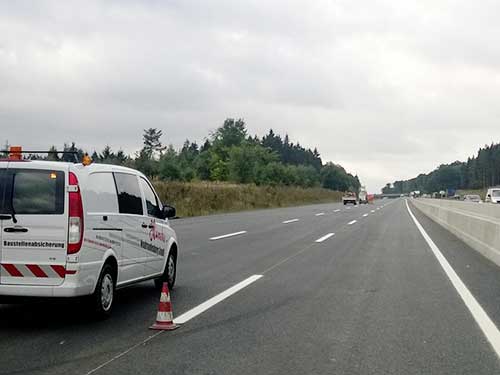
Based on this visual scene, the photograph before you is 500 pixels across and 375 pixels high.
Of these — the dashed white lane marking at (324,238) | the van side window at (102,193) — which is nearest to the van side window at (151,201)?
the van side window at (102,193)

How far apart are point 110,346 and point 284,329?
1.92 metres

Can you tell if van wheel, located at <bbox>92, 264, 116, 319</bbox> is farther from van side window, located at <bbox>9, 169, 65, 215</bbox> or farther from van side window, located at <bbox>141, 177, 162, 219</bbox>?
van side window, located at <bbox>141, 177, 162, 219</bbox>

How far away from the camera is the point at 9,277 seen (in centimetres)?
711

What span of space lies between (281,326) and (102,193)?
2.59 m

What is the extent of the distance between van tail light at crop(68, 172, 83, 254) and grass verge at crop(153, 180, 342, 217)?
32.4 m

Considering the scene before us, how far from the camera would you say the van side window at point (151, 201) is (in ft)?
30.8

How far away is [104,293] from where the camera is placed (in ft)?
25.5

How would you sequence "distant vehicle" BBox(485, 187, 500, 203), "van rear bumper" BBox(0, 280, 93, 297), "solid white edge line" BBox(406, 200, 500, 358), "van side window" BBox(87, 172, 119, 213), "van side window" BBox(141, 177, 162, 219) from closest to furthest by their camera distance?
1. "solid white edge line" BBox(406, 200, 500, 358)
2. "van rear bumper" BBox(0, 280, 93, 297)
3. "van side window" BBox(87, 172, 119, 213)
4. "van side window" BBox(141, 177, 162, 219)
5. "distant vehicle" BBox(485, 187, 500, 203)

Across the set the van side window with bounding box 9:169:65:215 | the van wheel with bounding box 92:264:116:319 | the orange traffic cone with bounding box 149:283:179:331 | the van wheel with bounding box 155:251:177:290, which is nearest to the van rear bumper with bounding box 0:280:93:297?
the van wheel with bounding box 92:264:116:319

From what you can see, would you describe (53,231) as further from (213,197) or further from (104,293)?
(213,197)

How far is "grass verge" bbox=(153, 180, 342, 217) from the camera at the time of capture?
4130 centimetres

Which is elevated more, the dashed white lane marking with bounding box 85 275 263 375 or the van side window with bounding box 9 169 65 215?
the van side window with bounding box 9 169 65 215

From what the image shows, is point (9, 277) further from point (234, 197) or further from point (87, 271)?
point (234, 197)

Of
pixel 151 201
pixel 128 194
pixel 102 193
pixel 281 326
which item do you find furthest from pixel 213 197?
pixel 281 326
